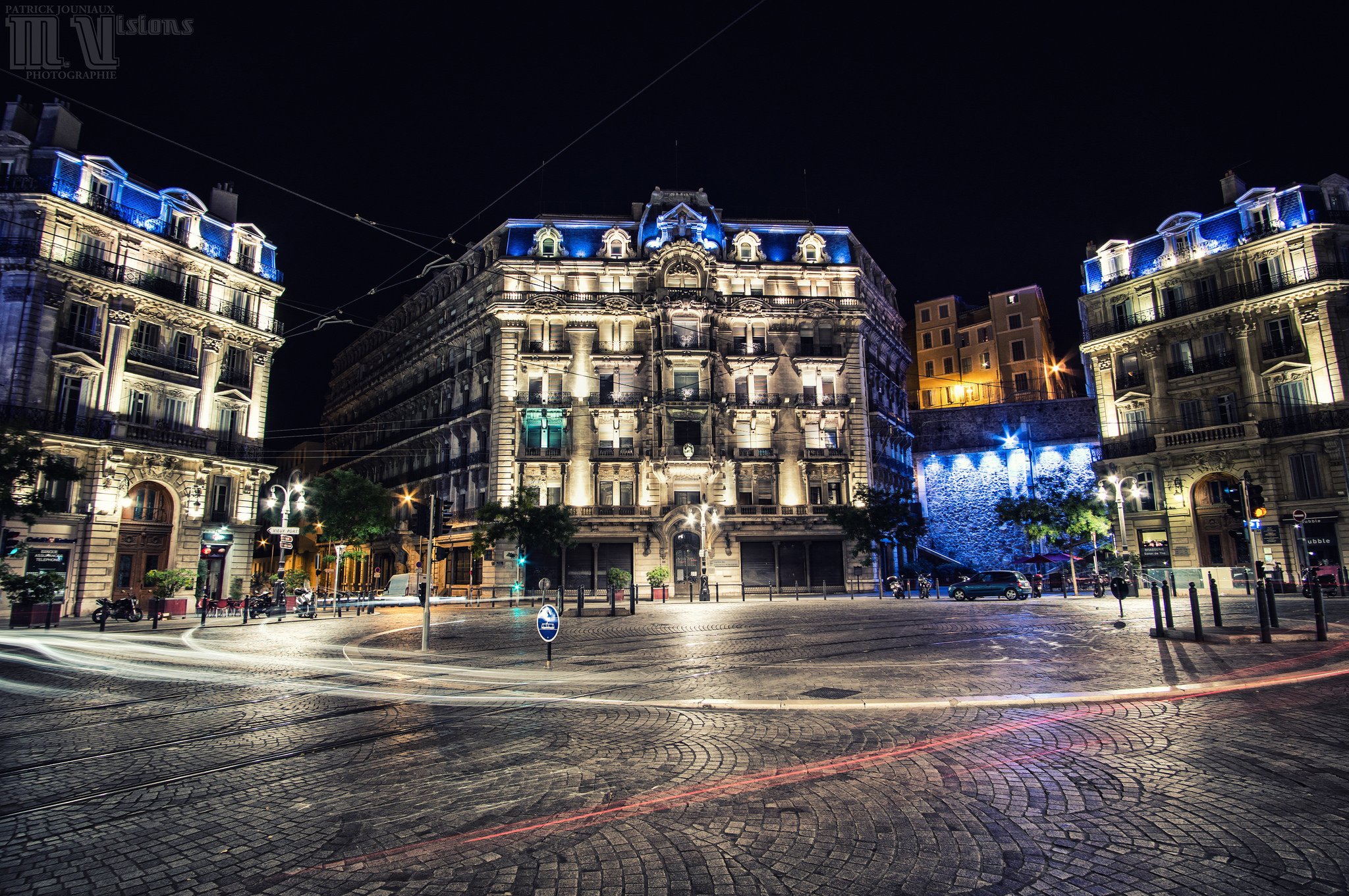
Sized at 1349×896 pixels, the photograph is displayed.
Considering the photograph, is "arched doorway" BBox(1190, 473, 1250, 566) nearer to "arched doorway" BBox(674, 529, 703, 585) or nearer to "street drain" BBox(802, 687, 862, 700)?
"arched doorway" BBox(674, 529, 703, 585)

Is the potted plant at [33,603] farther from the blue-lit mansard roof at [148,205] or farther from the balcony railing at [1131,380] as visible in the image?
the balcony railing at [1131,380]

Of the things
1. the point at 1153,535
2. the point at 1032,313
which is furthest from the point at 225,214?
the point at 1032,313

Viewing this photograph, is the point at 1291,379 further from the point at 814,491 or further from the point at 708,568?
the point at 708,568

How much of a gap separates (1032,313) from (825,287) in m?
25.5

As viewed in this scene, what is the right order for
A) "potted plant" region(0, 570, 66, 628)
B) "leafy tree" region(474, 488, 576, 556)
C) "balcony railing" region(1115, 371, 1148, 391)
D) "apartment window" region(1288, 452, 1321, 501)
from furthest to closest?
"balcony railing" region(1115, 371, 1148, 391) → "leafy tree" region(474, 488, 576, 556) → "apartment window" region(1288, 452, 1321, 501) → "potted plant" region(0, 570, 66, 628)

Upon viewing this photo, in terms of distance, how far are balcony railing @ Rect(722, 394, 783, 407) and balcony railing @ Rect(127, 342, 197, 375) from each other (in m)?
28.2

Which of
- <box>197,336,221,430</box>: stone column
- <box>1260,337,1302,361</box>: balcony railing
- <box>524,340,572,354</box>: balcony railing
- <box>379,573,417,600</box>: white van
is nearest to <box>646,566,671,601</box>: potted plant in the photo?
<box>379,573,417,600</box>: white van

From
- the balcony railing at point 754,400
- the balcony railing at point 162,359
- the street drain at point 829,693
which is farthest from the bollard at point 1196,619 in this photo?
the balcony railing at point 162,359

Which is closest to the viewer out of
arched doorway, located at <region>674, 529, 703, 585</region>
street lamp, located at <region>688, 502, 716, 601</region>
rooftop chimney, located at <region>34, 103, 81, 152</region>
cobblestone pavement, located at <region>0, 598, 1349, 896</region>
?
cobblestone pavement, located at <region>0, 598, 1349, 896</region>

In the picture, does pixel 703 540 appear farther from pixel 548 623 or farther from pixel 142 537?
pixel 142 537

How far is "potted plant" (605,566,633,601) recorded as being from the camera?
34.4 m

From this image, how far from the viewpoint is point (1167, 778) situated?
4984 millimetres

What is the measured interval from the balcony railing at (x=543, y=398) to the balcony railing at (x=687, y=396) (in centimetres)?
618

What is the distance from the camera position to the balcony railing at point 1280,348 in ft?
107
